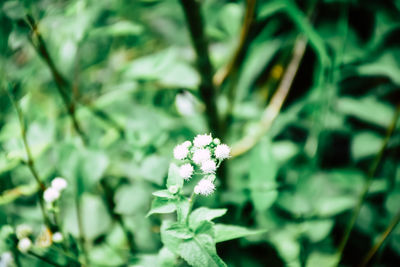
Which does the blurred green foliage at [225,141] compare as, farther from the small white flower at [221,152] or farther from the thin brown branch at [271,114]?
the small white flower at [221,152]

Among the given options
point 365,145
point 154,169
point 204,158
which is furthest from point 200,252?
point 365,145

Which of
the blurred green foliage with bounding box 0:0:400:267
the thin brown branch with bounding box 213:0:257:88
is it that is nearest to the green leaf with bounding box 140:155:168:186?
the blurred green foliage with bounding box 0:0:400:267

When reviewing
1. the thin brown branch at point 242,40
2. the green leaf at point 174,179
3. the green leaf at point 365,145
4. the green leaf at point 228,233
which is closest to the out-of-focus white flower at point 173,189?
the green leaf at point 174,179

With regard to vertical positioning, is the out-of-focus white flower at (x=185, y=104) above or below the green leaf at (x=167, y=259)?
above

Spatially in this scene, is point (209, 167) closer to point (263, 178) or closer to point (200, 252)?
point (200, 252)

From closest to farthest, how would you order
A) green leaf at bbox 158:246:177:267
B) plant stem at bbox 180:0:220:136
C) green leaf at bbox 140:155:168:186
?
green leaf at bbox 158:246:177:267
green leaf at bbox 140:155:168:186
plant stem at bbox 180:0:220:136

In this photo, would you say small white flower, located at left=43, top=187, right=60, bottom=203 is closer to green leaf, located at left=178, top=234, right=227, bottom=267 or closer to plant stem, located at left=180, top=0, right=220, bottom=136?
green leaf, located at left=178, top=234, right=227, bottom=267

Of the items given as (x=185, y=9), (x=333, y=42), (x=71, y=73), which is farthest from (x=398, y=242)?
(x=71, y=73)
